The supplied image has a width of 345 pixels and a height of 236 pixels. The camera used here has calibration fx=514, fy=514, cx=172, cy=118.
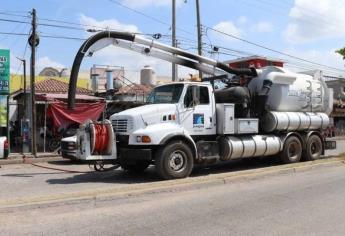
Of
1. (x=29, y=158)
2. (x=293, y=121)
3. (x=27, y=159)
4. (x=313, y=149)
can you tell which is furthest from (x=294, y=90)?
(x=29, y=158)

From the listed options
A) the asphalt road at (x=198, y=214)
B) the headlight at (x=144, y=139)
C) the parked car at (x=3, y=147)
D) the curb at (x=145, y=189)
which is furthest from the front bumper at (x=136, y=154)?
the parked car at (x=3, y=147)

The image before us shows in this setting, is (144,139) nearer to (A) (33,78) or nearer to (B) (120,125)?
(B) (120,125)

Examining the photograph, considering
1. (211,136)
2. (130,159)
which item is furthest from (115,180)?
(211,136)

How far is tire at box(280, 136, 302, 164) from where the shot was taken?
17219 millimetres

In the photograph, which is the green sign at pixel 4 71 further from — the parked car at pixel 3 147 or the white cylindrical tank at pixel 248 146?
the white cylindrical tank at pixel 248 146

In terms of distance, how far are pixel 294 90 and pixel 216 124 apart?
4.05 metres

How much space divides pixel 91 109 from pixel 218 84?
10.2 m

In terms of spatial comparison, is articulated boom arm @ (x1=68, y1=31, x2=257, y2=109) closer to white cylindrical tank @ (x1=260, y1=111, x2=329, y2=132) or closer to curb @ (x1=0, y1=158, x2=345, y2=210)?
white cylindrical tank @ (x1=260, y1=111, x2=329, y2=132)

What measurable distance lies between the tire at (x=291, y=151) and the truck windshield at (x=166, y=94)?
192 inches

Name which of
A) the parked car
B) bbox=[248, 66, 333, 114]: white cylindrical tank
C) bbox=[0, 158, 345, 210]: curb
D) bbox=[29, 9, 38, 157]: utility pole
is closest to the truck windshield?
bbox=[0, 158, 345, 210]: curb

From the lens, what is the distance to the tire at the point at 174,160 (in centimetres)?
1320

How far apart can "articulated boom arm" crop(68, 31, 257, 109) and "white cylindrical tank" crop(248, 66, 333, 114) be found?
56cm

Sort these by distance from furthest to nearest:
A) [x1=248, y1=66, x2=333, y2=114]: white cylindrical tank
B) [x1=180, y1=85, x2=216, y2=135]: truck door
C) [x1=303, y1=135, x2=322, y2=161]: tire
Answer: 1. [x1=303, y1=135, x2=322, y2=161]: tire
2. [x1=248, y1=66, x2=333, y2=114]: white cylindrical tank
3. [x1=180, y1=85, x2=216, y2=135]: truck door

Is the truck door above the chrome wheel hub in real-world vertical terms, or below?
above
